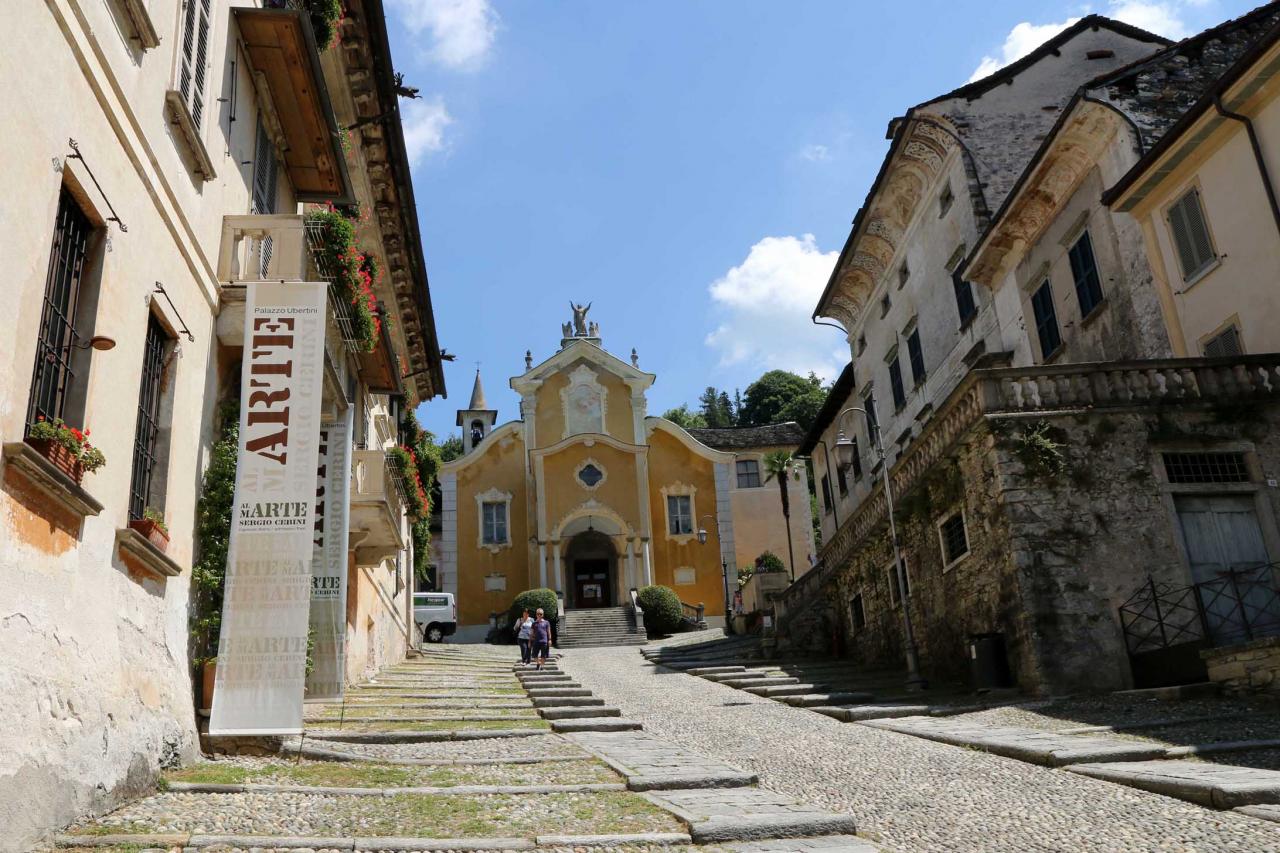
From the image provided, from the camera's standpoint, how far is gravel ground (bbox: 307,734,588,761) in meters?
9.71

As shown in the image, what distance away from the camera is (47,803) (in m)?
5.84

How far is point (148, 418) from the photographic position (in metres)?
8.58

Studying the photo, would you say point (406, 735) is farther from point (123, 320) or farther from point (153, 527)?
point (123, 320)

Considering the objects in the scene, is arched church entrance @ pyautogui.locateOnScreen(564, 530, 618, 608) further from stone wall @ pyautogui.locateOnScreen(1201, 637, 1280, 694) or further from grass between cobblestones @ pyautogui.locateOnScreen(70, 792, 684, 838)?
grass between cobblestones @ pyautogui.locateOnScreen(70, 792, 684, 838)

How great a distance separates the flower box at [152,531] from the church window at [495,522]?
34.7 m

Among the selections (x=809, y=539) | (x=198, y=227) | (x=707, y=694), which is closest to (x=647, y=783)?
(x=198, y=227)

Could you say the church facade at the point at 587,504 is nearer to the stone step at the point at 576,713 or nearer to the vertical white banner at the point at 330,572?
the stone step at the point at 576,713

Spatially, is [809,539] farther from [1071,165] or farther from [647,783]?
[647,783]

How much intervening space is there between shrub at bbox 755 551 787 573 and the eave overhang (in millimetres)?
30566

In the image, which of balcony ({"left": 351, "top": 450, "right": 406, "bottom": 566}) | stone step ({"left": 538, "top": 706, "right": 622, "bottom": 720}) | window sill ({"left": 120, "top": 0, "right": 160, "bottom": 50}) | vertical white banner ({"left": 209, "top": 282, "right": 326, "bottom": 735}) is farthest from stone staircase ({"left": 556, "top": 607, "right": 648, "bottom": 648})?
window sill ({"left": 120, "top": 0, "right": 160, "bottom": 50})

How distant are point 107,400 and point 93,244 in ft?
3.73

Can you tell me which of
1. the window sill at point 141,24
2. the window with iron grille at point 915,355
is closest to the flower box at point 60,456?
the window sill at point 141,24

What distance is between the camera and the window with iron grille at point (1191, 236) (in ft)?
53.6

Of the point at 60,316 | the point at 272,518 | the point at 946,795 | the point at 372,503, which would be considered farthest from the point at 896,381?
the point at 60,316
